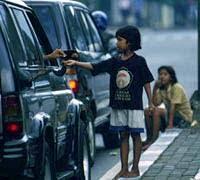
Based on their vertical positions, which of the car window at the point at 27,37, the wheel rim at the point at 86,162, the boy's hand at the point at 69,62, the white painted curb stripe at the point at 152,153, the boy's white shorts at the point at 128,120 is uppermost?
the car window at the point at 27,37

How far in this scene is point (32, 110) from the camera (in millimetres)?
8266

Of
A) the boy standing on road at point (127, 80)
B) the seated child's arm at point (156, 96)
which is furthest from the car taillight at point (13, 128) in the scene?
the seated child's arm at point (156, 96)

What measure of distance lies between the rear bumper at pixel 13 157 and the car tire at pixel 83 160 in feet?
7.63

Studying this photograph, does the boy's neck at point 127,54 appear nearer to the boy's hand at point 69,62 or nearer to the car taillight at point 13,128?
the boy's hand at point 69,62

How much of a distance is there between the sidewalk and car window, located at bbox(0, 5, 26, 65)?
9.60 ft

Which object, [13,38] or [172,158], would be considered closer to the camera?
[13,38]

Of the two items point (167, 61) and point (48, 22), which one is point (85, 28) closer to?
point (48, 22)

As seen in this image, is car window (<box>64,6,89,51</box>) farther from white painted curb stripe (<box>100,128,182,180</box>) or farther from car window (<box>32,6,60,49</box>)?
white painted curb stripe (<box>100,128,182,180</box>)

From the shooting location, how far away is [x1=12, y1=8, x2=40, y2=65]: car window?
343 inches

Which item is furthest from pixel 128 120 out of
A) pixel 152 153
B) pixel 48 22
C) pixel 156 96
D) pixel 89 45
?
pixel 156 96

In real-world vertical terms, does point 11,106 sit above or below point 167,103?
above

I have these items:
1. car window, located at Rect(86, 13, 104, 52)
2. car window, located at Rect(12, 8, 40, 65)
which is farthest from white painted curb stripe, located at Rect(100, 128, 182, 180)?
car window, located at Rect(12, 8, 40, 65)

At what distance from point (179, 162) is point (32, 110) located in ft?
13.2

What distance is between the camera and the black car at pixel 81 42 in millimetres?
12586
